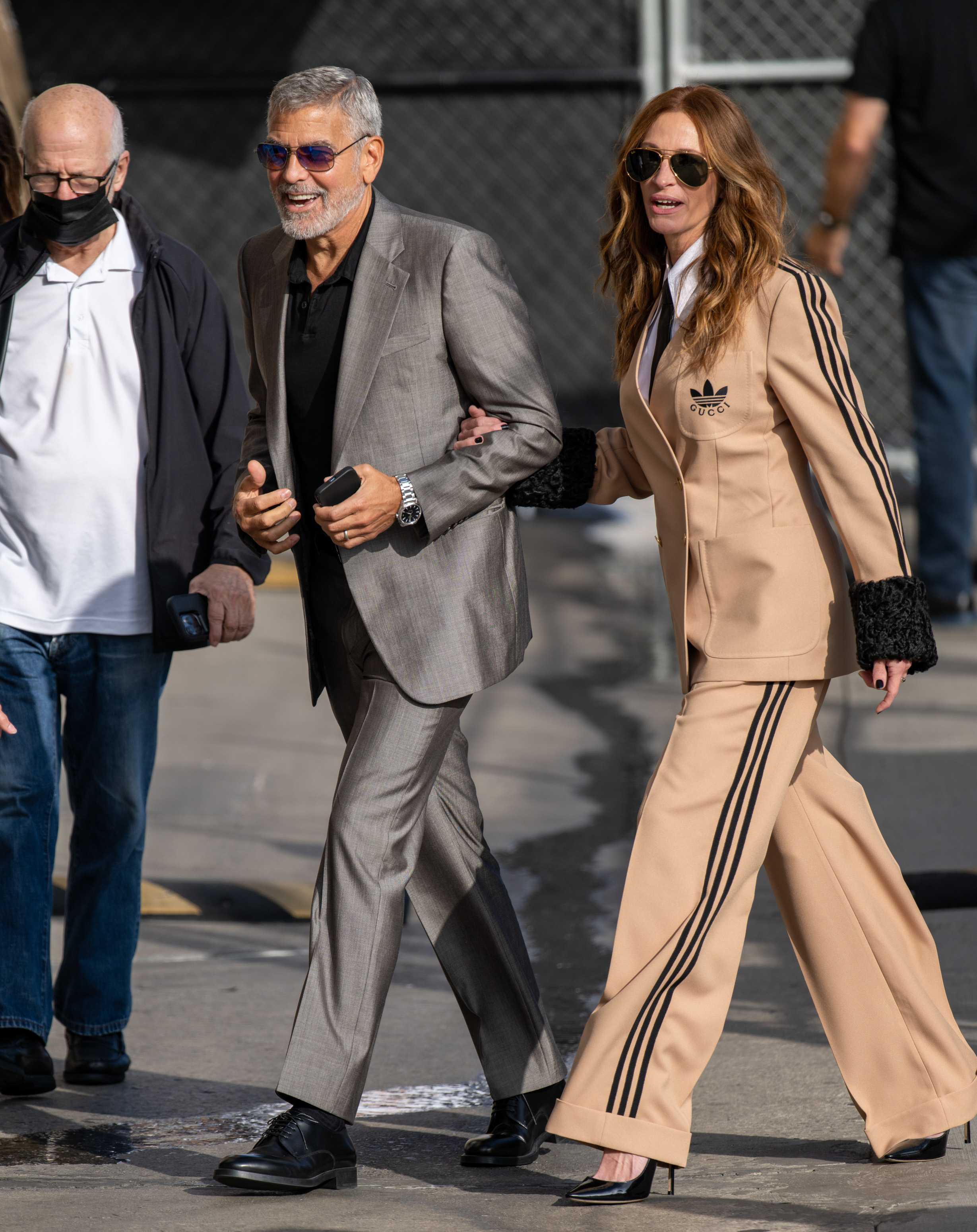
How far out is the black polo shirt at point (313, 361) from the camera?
3.29 meters

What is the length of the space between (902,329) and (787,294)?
9837 millimetres

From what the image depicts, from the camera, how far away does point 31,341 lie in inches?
150

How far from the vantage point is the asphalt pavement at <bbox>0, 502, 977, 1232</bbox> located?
292 centimetres

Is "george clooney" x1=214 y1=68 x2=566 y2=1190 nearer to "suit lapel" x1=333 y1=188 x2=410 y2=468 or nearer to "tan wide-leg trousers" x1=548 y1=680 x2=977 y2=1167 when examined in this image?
"suit lapel" x1=333 y1=188 x2=410 y2=468

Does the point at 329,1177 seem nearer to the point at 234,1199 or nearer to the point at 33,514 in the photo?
the point at 234,1199

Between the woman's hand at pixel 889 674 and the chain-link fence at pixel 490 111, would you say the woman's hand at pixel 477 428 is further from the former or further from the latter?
the chain-link fence at pixel 490 111

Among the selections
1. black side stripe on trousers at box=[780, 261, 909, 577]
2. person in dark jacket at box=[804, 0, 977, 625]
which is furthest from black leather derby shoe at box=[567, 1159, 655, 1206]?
person in dark jacket at box=[804, 0, 977, 625]

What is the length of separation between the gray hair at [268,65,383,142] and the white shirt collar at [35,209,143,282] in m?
0.71

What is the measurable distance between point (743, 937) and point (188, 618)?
138cm

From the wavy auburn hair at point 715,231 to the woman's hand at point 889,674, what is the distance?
2.01 ft

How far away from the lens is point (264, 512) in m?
3.17

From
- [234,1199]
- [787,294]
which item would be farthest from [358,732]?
[787,294]

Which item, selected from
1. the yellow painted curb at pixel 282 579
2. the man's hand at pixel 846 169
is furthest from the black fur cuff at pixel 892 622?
the yellow painted curb at pixel 282 579

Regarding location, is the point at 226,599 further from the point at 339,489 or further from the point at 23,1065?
the point at 23,1065
